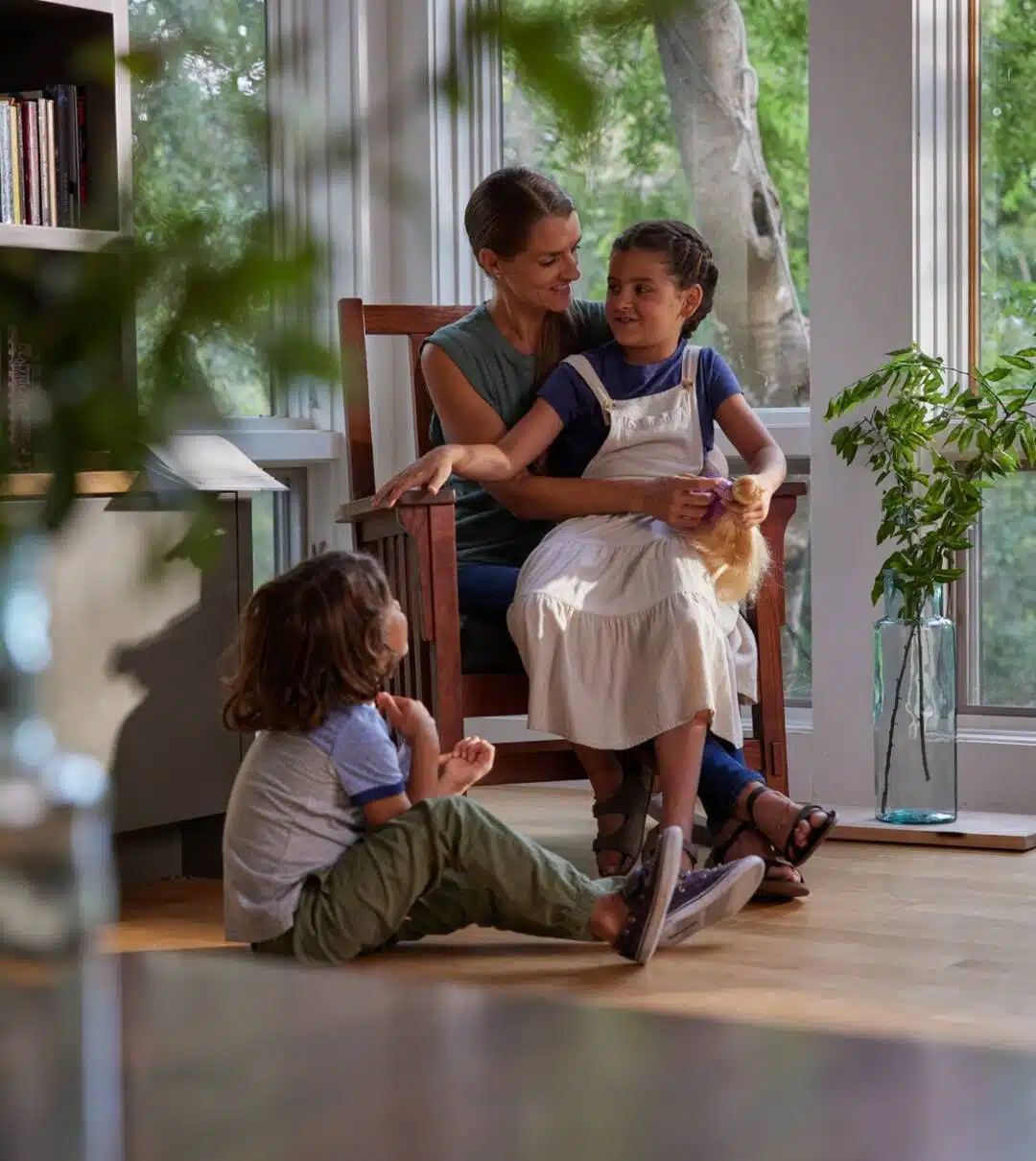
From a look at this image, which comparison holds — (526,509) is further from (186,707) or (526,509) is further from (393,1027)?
(393,1027)

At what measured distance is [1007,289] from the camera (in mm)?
3604

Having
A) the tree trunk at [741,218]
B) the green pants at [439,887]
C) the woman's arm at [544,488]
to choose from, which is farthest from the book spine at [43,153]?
the tree trunk at [741,218]

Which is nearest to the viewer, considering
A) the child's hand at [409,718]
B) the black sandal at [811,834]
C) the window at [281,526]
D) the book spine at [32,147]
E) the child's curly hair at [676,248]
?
the child's hand at [409,718]

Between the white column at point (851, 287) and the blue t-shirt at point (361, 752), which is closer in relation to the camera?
the blue t-shirt at point (361, 752)

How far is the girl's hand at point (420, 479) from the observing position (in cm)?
270

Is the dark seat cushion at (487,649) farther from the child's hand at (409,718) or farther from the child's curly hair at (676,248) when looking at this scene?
the child's curly hair at (676,248)

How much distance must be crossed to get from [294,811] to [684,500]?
79 cm

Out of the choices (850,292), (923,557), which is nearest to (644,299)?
(923,557)

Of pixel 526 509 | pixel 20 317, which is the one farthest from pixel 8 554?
pixel 526 509

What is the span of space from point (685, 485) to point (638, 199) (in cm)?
149

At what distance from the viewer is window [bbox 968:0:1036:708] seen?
3582mm

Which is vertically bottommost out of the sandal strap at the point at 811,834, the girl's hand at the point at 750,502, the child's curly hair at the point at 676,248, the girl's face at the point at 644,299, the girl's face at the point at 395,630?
the sandal strap at the point at 811,834

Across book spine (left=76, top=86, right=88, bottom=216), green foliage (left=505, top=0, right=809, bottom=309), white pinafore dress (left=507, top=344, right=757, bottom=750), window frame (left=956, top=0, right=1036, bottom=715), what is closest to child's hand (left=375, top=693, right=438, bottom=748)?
white pinafore dress (left=507, top=344, right=757, bottom=750)

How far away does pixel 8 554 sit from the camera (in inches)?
10.8
